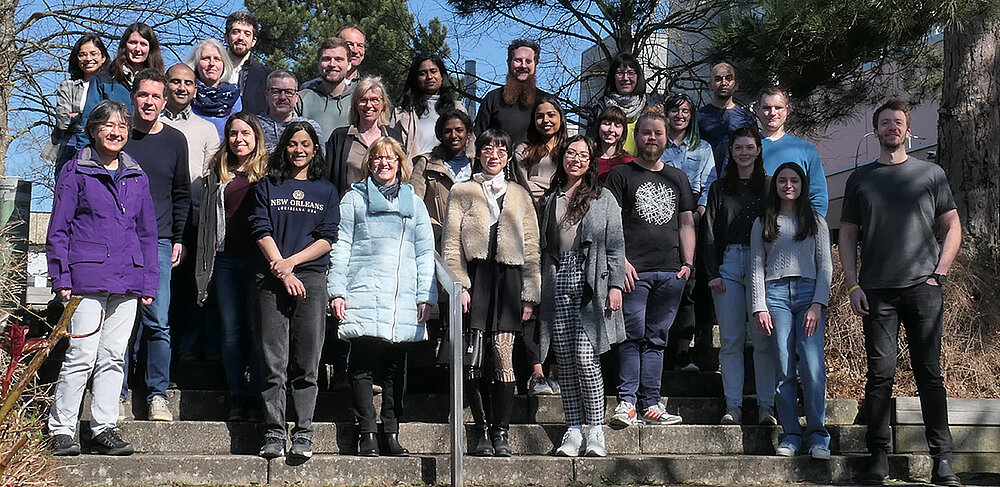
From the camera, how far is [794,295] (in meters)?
6.09

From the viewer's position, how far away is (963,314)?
791 cm

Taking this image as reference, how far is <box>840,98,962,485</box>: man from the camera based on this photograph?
574cm

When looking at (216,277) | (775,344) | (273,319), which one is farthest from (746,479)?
(216,277)

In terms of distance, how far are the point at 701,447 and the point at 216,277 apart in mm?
2922

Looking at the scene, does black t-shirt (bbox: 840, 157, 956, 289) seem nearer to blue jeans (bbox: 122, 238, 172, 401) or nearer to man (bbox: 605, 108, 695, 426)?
man (bbox: 605, 108, 695, 426)

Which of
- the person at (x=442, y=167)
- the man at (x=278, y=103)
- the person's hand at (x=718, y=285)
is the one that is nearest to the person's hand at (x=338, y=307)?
the person at (x=442, y=167)

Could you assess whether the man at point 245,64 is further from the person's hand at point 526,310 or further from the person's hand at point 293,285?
the person's hand at point 526,310

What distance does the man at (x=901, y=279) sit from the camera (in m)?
5.74

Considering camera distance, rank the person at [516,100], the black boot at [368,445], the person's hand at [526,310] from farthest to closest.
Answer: the person at [516,100] → the person's hand at [526,310] → the black boot at [368,445]

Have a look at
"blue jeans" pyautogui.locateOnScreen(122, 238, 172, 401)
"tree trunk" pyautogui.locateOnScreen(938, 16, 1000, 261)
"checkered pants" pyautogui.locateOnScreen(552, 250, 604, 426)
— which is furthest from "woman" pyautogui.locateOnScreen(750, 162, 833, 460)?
"blue jeans" pyautogui.locateOnScreen(122, 238, 172, 401)

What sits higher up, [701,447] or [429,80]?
[429,80]

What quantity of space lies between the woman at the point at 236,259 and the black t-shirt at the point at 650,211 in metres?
2.16

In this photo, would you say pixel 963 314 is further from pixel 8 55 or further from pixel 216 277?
pixel 8 55

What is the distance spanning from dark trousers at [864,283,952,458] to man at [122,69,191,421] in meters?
3.81
